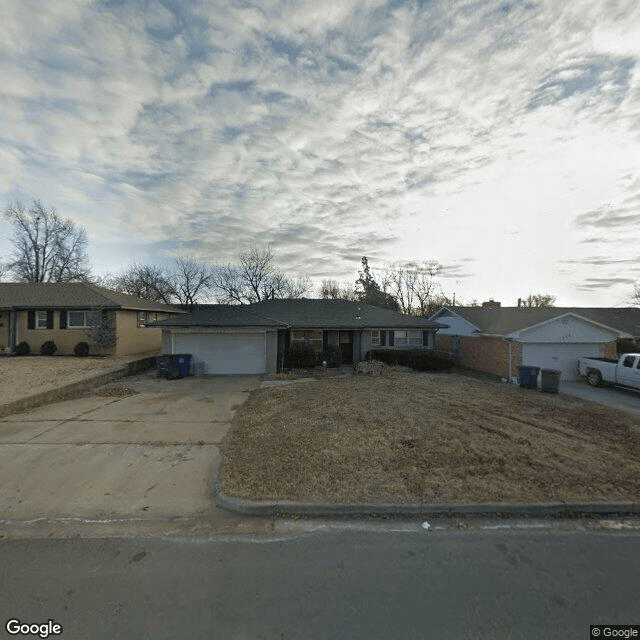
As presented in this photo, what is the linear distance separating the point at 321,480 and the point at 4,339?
78.3 feet

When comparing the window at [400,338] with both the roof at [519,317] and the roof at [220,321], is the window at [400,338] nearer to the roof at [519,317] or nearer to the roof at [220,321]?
the roof at [519,317]

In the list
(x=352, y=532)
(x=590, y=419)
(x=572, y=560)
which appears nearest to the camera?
(x=572, y=560)

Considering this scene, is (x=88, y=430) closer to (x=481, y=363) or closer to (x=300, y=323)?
(x=300, y=323)

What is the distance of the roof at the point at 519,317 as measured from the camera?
15580 millimetres

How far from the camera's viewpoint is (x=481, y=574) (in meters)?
3.06

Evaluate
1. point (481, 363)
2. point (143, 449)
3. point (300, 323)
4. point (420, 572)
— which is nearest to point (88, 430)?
point (143, 449)

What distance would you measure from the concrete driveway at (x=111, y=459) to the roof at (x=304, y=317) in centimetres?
588

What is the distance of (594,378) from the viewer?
45.2 ft

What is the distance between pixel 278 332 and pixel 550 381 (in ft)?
→ 40.0

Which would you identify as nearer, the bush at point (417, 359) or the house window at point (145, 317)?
the bush at point (417, 359)

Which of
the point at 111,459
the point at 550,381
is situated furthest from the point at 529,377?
the point at 111,459

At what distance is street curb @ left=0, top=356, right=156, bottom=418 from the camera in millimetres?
8516

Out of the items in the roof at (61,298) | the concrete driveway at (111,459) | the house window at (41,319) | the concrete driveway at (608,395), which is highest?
the roof at (61,298)

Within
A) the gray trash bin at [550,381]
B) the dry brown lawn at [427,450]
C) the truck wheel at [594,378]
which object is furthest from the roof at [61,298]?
the truck wheel at [594,378]
